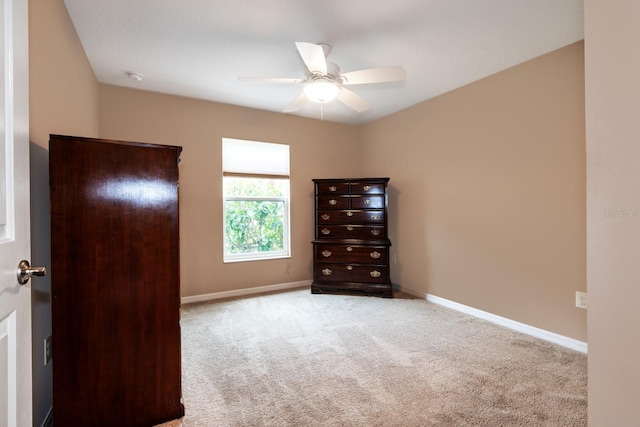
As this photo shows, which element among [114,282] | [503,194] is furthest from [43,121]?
[503,194]

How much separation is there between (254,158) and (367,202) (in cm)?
158

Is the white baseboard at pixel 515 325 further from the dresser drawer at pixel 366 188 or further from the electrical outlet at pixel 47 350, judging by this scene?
the electrical outlet at pixel 47 350

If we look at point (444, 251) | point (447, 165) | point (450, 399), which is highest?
point (447, 165)

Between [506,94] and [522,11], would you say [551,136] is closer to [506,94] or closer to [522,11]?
Answer: [506,94]

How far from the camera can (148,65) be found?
111 inches

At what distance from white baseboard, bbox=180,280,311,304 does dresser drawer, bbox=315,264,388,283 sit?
0.46m

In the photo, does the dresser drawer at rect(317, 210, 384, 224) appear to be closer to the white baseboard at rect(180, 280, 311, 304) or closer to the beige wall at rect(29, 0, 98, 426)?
the white baseboard at rect(180, 280, 311, 304)

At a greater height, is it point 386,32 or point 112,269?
point 386,32

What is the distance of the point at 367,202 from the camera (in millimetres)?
3926

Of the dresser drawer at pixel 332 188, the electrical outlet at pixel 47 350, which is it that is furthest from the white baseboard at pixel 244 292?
the electrical outlet at pixel 47 350

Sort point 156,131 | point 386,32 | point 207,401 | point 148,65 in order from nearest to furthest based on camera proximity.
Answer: point 207,401, point 386,32, point 148,65, point 156,131

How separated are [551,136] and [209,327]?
11.2 feet

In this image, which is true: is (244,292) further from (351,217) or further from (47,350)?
(47,350)

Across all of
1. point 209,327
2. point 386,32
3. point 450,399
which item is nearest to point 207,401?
point 209,327
